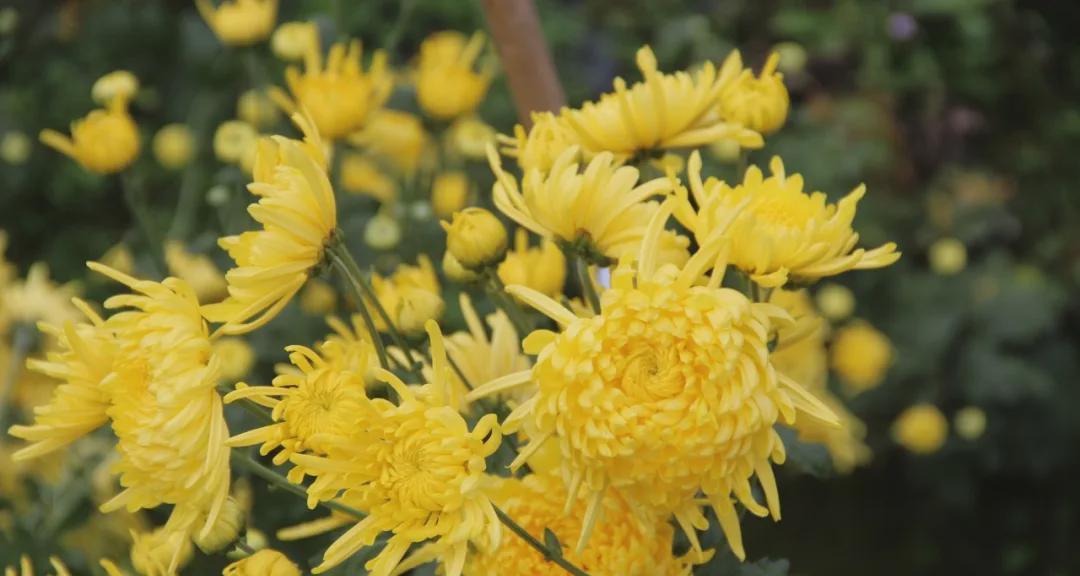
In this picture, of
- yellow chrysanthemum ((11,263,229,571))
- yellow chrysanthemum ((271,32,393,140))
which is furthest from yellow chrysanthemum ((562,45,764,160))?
yellow chrysanthemum ((271,32,393,140))

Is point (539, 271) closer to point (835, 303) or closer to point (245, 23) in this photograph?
point (245, 23)

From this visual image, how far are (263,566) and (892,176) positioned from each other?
1.76 meters

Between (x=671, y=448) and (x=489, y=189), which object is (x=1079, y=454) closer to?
(x=489, y=189)

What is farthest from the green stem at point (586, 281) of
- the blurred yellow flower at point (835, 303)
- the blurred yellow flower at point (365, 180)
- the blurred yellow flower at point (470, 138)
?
the blurred yellow flower at point (835, 303)

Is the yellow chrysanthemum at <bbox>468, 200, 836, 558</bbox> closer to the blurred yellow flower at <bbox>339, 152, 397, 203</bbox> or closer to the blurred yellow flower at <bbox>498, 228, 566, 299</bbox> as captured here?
the blurred yellow flower at <bbox>498, 228, 566, 299</bbox>

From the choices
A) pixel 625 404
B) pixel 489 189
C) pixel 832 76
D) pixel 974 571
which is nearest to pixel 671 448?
pixel 625 404

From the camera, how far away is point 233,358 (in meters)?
1.00

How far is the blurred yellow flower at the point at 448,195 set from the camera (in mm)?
1381

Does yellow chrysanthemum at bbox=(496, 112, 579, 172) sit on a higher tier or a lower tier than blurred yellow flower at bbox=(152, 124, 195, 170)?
higher

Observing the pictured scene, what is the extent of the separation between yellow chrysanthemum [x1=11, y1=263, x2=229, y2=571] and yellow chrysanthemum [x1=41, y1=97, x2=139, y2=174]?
51 cm

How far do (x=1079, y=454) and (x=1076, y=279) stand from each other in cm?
29

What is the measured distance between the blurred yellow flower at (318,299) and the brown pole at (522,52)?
0.30 meters

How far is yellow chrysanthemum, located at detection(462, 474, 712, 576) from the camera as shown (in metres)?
0.71

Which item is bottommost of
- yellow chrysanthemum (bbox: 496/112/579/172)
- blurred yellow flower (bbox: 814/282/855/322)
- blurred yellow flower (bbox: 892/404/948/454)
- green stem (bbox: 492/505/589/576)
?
blurred yellow flower (bbox: 892/404/948/454)
